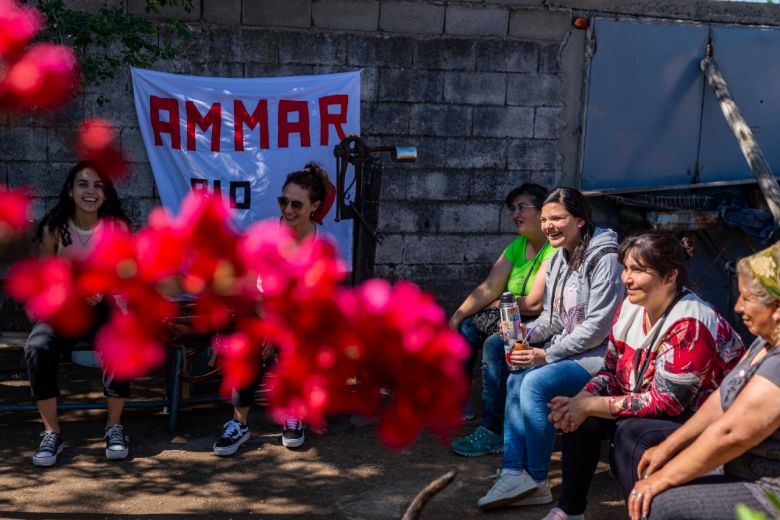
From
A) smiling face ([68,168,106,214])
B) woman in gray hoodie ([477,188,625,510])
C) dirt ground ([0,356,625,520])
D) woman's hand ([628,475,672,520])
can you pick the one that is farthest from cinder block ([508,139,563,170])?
woman's hand ([628,475,672,520])

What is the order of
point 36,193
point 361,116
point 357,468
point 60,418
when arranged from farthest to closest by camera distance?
point 361,116 → point 36,193 → point 60,418 → point 357,468

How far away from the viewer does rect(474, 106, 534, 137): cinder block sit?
631 centimetres

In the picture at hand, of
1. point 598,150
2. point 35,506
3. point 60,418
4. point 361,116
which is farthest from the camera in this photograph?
point 598,150

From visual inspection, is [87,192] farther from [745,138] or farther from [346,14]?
[745,138]

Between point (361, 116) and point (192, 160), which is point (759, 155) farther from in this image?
point (192, 160)

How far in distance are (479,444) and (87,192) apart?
6.85 feet

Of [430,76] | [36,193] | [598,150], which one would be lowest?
[36,193]

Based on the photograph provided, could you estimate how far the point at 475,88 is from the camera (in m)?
6.28

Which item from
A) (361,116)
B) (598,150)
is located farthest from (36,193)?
(598,150)

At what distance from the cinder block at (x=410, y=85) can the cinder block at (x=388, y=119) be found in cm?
5

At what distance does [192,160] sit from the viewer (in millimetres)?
5793

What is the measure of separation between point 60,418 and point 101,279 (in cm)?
408

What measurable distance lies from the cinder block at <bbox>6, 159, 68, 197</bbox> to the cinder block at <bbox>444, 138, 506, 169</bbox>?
2340 mm

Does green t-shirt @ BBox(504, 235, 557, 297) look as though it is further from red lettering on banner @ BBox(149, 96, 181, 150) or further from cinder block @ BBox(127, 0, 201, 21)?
cinder block @ BBox(127, 0, 201, 21)
